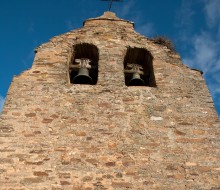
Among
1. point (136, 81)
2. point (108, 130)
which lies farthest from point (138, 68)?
point (108, 130)

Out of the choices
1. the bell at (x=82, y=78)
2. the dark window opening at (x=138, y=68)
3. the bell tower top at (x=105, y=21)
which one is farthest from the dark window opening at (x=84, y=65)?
→ the bell tower top at (x=105, y=21)

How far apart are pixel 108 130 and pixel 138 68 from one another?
2.18m

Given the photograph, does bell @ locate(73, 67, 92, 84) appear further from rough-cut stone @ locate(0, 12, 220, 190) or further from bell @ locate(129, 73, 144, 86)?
bell @ locate(129, 73, 144, 86)

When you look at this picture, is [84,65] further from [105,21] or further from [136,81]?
[105,21]

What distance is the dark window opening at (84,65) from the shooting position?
21.5ft

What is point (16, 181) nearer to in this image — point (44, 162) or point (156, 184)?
point (44, 162)

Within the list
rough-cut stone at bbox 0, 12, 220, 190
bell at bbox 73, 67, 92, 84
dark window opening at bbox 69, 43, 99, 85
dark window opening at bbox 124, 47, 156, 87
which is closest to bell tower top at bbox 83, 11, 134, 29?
dark window opening at bbox 69, 43, 99, 85

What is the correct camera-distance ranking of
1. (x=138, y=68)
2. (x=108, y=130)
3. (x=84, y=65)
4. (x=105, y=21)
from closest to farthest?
(x=108, y=130), (x=84, y=65), (x=138, y=68), (x=105, y=21)

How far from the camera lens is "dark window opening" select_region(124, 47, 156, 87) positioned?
6.65 metres

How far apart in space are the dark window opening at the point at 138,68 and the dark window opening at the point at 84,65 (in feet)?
2.09

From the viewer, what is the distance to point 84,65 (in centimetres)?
690

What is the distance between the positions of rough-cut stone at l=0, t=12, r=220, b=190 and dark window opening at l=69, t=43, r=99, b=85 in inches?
7.9

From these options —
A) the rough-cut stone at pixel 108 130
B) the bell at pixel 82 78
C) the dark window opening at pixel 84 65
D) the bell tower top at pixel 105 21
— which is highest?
the bell tower top at pixel 105 21

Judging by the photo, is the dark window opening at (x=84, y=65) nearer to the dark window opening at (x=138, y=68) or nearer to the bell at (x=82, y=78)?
the bell at (x=82, y=78)
